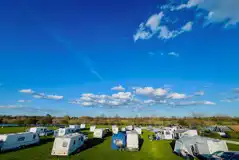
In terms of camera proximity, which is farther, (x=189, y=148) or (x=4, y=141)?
(x=4, y=141)

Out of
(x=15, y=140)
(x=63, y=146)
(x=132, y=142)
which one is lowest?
(x=132, y=142)

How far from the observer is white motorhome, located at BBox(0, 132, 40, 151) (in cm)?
2330

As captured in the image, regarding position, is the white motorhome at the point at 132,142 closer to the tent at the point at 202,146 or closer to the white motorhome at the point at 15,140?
the tent at the point at 202,146

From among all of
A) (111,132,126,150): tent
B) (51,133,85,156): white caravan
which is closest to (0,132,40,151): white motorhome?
(51,133,85,156): white caravan

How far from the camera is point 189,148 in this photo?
21.2 meters

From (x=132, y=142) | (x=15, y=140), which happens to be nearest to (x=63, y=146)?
(x=15, y=140)

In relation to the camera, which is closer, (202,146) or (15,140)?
(202,146)

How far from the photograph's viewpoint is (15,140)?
24938 millimetres

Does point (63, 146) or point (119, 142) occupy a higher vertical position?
point (63, 146)

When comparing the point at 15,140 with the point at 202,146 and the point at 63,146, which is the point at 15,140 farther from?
the point at 202,146

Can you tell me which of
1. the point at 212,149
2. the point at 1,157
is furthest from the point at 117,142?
the point at 1,157

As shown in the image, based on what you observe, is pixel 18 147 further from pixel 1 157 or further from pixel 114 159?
pixel 114 159

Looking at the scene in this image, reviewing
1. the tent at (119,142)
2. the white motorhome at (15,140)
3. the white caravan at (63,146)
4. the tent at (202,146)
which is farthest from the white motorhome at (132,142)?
the white motorhome at (15,140)

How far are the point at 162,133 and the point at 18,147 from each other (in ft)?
115
